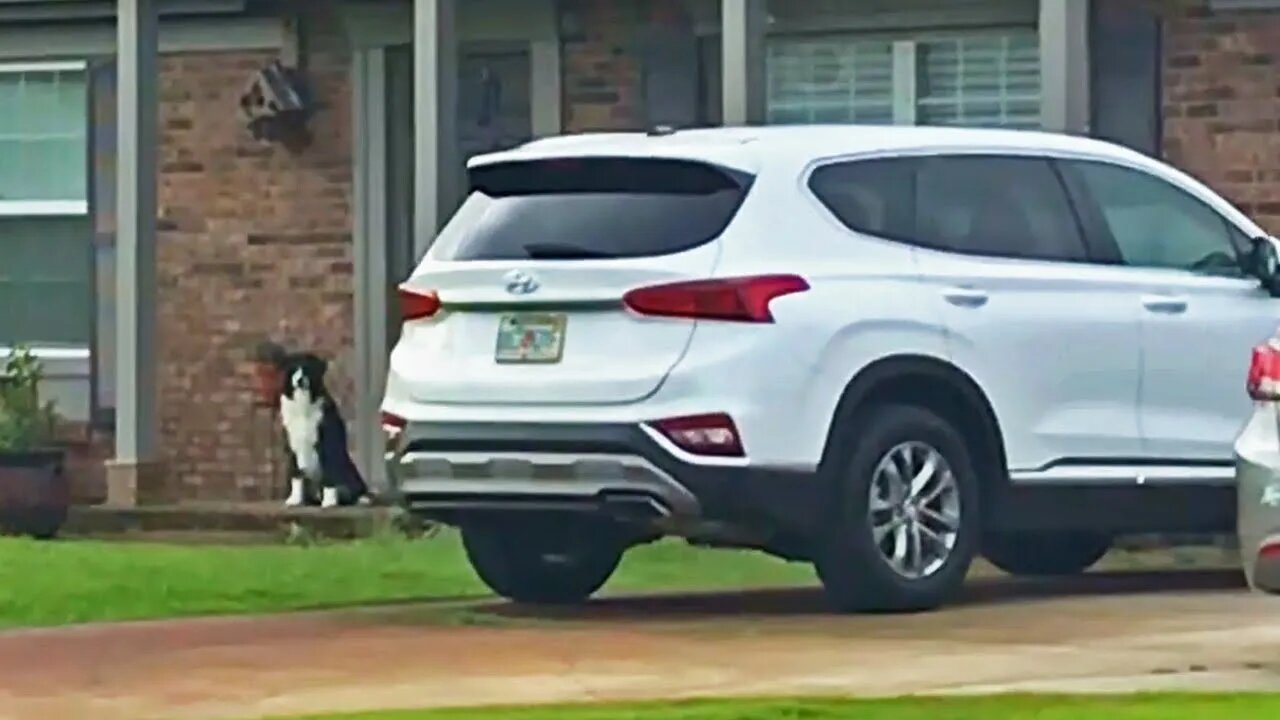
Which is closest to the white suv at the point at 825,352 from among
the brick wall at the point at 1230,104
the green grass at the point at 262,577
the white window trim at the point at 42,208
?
the green grass at the point at 262,577

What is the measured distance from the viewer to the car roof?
1230 centimetres

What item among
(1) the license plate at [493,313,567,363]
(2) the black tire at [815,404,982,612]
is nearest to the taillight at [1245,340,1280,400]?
(2) the black tire at [815,404,982,612]

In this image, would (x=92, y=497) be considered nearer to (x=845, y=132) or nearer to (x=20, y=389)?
(x=20, y=389)

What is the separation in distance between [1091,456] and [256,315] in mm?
8451

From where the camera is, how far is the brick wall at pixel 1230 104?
17484mm

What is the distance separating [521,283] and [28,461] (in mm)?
7519

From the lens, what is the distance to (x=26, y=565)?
14.7 meters

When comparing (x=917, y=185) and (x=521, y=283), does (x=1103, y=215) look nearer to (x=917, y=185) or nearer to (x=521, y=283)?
(x=917, y=185)

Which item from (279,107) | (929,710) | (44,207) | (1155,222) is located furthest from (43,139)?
(929,710)

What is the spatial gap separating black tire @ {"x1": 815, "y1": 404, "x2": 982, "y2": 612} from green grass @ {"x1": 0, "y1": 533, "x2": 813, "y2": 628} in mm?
1888

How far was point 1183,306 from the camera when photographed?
42.9 feet

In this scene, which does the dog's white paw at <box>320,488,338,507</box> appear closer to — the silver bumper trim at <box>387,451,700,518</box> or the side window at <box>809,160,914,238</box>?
the silver bumper trim at <box>387,451,700,518</box>

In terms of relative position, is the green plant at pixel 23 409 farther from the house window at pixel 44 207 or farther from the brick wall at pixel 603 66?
the brick wall at pixel 603 66

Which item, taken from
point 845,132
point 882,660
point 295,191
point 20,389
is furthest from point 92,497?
point 882,660
